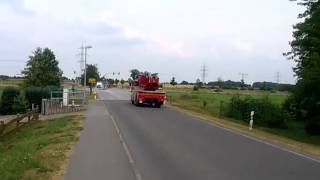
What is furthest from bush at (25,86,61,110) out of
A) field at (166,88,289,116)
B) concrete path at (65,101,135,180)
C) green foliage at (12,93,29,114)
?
concrete path at (65,101,135,180)

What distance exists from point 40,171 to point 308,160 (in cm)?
786

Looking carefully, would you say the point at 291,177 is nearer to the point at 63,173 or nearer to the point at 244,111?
the point at 63,173

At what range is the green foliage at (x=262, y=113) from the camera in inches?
1699

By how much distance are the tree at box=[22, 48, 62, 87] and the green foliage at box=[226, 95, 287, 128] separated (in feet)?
113

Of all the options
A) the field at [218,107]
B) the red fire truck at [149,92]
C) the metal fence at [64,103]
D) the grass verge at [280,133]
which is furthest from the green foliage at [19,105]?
the field at [218,107]

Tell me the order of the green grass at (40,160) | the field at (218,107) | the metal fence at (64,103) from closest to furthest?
the green grass at (40,160)
the field at (218,107)
the metal fence at (64,103)

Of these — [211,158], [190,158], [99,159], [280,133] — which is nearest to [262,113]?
[280,133]

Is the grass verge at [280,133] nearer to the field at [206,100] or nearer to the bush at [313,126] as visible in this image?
the bush at [313,126]

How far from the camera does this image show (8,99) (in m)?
48.5

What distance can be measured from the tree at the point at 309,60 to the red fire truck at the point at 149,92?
15803 mm

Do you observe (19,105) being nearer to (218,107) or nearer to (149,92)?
(149,92)

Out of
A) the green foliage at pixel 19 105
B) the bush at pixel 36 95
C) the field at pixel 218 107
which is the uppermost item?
the bush at pixel 36 95

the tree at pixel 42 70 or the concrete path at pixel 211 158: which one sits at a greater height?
the tree at pixel 42 70

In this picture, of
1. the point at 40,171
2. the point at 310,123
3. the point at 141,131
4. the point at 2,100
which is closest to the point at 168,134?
the point at 141,131
